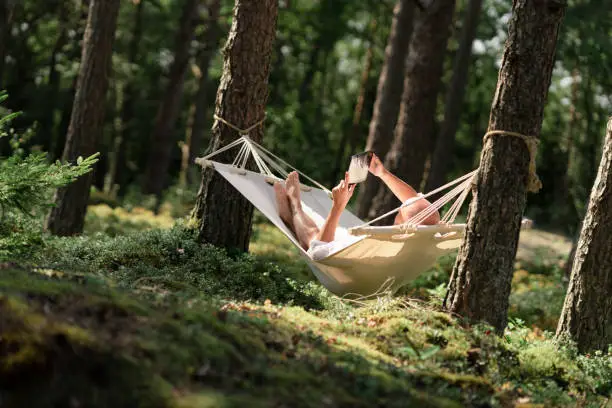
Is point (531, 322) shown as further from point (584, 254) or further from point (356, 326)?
point (356, 326)

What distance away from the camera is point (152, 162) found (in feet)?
45.0

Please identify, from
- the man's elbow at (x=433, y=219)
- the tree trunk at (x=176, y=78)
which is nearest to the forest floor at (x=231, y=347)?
the man's elbow at (x=433, y=219)

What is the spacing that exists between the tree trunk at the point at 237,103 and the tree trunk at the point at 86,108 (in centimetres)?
205

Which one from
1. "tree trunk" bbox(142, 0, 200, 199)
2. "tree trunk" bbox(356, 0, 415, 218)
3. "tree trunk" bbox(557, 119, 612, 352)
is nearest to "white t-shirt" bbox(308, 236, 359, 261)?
"tree trunk" bbox(557, 119, 612, 352)

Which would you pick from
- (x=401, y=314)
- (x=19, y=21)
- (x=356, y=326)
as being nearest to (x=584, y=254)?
(x=401, y=314)

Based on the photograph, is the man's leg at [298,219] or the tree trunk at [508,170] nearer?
the tree trunk at [508,170]

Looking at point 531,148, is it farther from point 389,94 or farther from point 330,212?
point 389,94

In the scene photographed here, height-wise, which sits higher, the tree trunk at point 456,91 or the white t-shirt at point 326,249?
the tree trunk at point 456,91

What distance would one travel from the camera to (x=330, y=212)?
5.46 metres

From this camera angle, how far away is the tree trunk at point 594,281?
4.50 meters

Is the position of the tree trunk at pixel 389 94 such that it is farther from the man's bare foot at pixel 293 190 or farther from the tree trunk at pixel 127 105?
the tree trunk at pixel 127 105

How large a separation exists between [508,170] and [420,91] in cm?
483

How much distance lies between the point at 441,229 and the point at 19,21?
1367 cm

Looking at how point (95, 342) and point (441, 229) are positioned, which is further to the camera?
point (441, 229)
